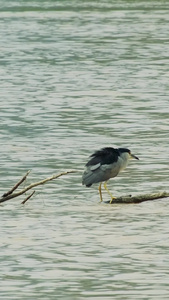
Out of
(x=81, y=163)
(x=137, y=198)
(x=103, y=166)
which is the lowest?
(x=81, y=163)

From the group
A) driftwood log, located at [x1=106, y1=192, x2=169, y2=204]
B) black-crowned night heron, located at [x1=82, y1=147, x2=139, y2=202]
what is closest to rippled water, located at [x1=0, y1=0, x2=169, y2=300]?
driftwood log, located at [x1=106, y1=192, x2=169, y2=204]

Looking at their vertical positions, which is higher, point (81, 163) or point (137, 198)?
point (137, 198)

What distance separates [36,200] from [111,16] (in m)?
41.8

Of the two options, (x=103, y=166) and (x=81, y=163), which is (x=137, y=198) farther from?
(x=81, y=163)

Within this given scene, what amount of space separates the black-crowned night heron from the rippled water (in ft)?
0.92

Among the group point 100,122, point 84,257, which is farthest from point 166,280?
point 100,122

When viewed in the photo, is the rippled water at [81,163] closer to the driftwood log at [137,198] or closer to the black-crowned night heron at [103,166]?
the driftwood log at [137,198]

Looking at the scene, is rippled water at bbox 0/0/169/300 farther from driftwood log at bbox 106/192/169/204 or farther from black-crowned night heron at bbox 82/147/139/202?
black-crowned night heron at bbox 82/147/139/202

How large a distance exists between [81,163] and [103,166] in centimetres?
242

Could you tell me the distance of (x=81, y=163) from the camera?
15.4m

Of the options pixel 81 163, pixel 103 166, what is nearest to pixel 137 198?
pixel 103 166

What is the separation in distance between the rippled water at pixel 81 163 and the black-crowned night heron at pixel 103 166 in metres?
0.28

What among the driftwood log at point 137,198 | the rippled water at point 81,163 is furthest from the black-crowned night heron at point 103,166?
the rippled water at point 81,163

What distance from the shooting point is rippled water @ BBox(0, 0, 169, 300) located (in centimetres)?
995
